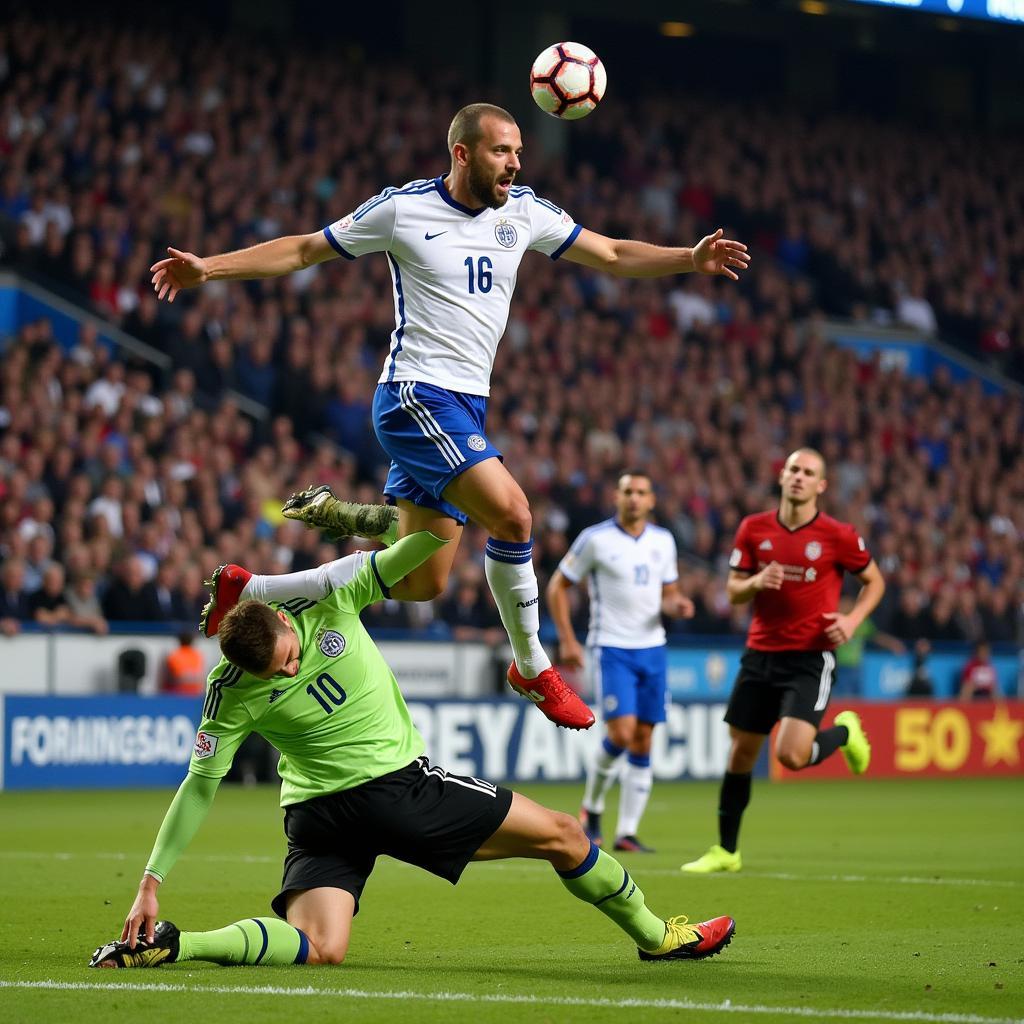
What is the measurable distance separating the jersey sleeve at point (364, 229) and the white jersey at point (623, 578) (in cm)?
562

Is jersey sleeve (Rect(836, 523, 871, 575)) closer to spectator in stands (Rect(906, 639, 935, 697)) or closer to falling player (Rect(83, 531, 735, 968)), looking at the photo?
falling player (Rect(83, 531, 735, 968))

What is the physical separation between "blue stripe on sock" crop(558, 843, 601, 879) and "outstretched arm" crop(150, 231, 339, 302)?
254cm

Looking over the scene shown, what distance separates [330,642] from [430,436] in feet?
3.59

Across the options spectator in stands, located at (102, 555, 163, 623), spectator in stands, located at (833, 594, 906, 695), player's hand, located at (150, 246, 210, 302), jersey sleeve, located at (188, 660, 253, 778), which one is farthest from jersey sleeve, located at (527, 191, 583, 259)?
spectator in stands, located at (833, 594, 906, 695)

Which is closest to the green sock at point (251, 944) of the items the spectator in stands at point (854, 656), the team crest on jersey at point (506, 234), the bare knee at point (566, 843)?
the bare knee at point (566, 843)

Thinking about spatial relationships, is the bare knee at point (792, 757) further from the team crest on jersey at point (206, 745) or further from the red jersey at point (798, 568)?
the team crest on jersey at point (206, 745)

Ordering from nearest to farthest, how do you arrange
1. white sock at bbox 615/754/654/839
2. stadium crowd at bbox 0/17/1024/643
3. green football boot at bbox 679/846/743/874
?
green football boot at bbox 679/846/743/874 → white sock at bbox 615/754/654/839 → stadium crowd at bbox 0/17/1024/643

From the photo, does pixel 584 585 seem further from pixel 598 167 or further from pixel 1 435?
pixel 598 167

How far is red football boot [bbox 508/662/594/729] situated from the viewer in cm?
763

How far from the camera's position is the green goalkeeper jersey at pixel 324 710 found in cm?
664

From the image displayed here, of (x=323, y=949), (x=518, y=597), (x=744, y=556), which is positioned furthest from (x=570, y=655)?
(x=323, y=949)

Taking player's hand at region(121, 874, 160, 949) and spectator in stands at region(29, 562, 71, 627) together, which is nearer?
player's hand at region(121, 874, 160, 949)

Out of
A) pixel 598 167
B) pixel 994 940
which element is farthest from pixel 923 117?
pixel 994 940

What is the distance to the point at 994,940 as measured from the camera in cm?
791
